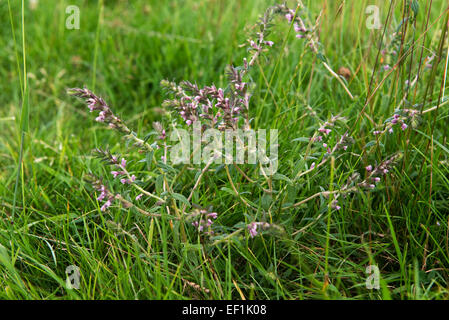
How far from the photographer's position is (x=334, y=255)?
1780 mm

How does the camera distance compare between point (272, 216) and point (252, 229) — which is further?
point (272, 216)

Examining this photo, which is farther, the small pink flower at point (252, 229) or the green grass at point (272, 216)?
the green grass at point (272, 216)

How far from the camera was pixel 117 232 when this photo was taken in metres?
1.75

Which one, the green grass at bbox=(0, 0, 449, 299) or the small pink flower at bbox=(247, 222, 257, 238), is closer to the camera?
the small pink flower at bbox=(247, 222, 257, 238)

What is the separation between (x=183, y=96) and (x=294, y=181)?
493mm

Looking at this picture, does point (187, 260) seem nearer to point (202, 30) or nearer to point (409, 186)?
point (409, 186)

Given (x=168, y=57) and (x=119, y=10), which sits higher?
(x=119, y=10)

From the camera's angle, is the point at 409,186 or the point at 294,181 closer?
the point at 294,181

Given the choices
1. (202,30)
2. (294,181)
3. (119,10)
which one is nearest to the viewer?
(294,181)
